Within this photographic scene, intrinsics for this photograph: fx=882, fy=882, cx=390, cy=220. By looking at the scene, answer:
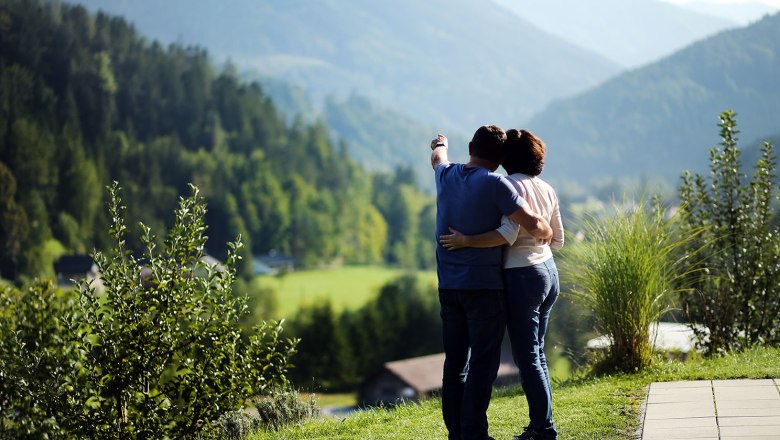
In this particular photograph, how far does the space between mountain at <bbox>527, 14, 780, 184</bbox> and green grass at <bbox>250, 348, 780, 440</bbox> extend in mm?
124531

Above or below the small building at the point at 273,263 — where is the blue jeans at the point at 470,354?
above

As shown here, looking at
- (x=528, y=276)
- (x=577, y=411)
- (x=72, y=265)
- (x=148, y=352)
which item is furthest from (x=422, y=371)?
(x=528, y=276)

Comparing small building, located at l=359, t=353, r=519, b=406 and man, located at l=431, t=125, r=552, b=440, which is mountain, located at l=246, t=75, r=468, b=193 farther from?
man, located at l=431, t=125, r=552, b=440

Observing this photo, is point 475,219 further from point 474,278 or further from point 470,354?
point 470,354

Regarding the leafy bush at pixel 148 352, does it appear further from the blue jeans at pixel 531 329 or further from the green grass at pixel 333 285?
the green grass at pixel 333 285

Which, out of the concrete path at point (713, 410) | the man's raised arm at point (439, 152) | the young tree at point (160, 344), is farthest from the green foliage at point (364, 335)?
the man's raised arm at point (439, 152)

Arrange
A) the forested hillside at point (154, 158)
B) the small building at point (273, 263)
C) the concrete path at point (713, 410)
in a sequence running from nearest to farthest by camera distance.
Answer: the concrete path at point (713, 410), the forested hillside at point (154, 158), the small building at point (273, 263)

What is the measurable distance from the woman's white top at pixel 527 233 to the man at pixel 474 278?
5 cm

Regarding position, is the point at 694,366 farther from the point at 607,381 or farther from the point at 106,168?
the point at 106,168

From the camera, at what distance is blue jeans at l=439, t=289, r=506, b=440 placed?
355cm

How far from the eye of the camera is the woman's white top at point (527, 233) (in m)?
3.56

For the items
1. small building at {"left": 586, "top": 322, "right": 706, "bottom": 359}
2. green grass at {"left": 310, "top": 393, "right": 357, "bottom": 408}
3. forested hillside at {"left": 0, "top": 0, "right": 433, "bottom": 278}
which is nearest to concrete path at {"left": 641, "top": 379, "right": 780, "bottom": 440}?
small building at {"left": 586, "top": 322, "right": 706, "bottom": 359}

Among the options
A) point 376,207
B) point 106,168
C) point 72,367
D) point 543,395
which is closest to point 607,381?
point 543,395

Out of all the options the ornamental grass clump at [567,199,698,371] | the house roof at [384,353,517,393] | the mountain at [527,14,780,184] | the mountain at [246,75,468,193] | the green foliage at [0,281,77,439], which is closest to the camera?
the green foliage at [0,281,77,439]
